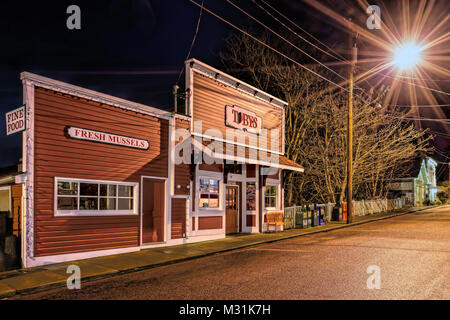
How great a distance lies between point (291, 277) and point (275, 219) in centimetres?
972

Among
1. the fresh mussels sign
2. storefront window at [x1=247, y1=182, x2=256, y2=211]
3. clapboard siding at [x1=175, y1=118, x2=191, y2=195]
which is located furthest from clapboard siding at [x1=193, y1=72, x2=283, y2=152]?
storefront window at [x1=247, y1=182, x2=256, y2=211]

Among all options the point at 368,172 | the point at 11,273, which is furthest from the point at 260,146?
the point at 368,172

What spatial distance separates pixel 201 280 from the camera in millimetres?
7461

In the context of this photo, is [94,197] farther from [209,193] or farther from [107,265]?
[209,193]

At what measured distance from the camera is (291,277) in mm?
7559

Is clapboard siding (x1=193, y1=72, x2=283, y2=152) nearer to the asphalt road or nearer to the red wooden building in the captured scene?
the red wooden building

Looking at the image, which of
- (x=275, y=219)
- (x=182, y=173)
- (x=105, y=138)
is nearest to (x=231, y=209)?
(x=275, y=219)

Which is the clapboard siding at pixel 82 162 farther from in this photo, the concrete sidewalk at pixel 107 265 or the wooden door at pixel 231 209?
the wooden door at pixel 231 209

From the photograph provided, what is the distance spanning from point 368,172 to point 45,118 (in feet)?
80.3

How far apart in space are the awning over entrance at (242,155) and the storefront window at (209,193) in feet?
4.83

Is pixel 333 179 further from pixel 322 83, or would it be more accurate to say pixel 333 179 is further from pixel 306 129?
pixel 322 83

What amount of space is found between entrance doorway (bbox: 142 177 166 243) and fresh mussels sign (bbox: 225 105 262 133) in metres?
Result: 4.63

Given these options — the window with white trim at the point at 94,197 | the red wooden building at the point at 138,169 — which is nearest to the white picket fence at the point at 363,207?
the red wooden building at the point at 138,169

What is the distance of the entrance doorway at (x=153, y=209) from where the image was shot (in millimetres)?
12070
